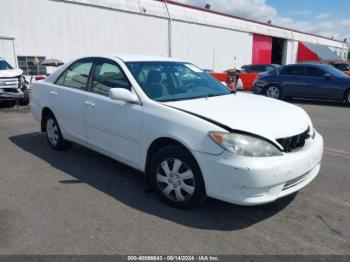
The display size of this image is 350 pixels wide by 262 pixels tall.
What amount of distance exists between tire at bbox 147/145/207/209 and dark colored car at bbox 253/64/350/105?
1029 centimetres

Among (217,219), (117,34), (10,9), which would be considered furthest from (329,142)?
(117,34)

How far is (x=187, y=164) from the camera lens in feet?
10.7

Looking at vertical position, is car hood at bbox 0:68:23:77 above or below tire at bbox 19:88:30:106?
above

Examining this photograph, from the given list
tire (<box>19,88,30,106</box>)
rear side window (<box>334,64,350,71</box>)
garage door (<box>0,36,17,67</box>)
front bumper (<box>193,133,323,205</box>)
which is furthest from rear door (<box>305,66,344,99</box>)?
rear side window (<box>334,64,350,71</box>)

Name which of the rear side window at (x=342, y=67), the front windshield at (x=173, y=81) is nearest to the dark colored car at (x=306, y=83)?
the front windshield at (x=173, y=81)

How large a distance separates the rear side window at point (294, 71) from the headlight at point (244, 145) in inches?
415

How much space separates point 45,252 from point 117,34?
708 inches

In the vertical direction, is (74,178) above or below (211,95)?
below

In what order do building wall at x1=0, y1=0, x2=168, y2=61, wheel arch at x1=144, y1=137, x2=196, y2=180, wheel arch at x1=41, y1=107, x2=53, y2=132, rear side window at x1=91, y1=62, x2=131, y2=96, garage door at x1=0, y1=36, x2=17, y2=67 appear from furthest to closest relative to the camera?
building wall at x1=0, y1=0, x2=168, y2=61 → garage door at x1=0, y1=36, x2=17, y2=67 → wheel arch at x1=41, y1=107, x2=53, y2=132 → rear side window at x1=91, y1=62, x2=131, y2=96 → wheel arch at x1=144, y1=137, x2=196, y2=180

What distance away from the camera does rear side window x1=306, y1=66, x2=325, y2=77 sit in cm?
1209

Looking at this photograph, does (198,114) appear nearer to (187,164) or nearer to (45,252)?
(187,164)

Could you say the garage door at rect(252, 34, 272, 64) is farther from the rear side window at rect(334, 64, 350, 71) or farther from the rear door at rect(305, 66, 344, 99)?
the rear door at rect(305, 66, 344, 99)

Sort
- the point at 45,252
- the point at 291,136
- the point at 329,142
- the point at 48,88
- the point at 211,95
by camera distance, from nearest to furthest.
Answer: the point at 45,252, the point at 291,136, the point at 211,95, the point at 48,88, the point at 329,142

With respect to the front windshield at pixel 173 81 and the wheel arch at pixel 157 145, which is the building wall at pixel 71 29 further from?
the wheel arch at pixel 157 145
